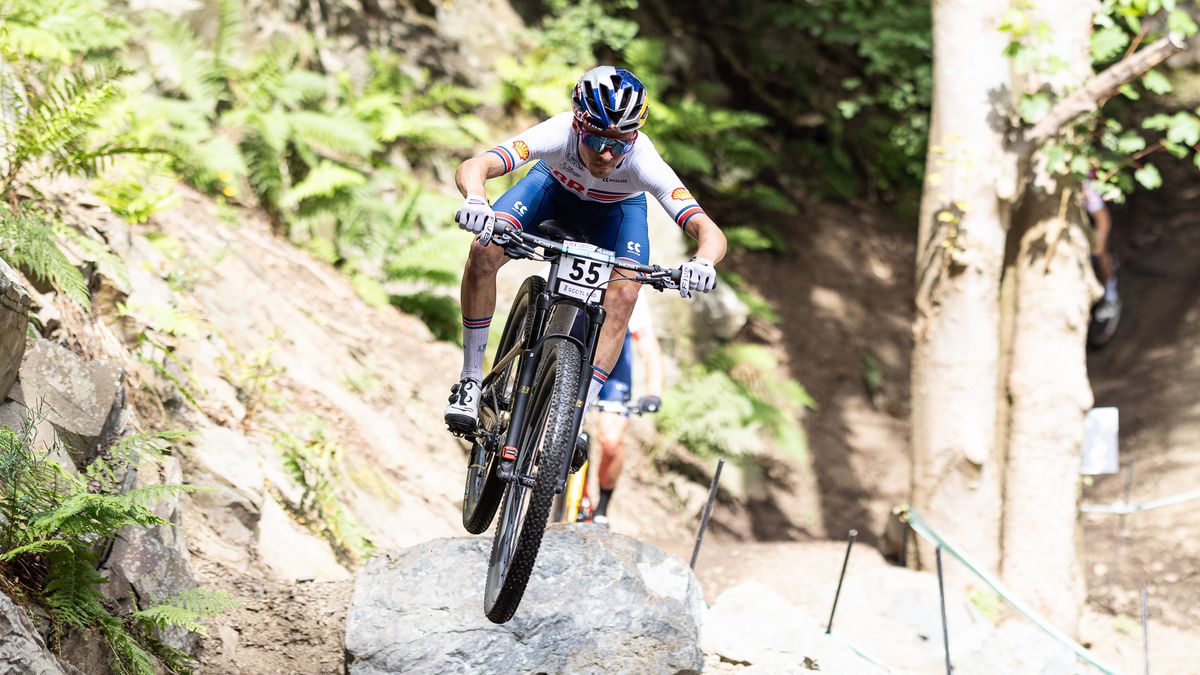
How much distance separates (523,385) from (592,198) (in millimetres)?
1083

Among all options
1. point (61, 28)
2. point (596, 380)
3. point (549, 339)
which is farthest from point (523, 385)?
point (61, 28)

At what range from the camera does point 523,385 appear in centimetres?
491

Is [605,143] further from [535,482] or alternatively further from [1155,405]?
[1155,405]

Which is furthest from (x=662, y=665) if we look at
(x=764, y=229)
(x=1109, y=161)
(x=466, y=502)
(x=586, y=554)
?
(x=764, y=229)

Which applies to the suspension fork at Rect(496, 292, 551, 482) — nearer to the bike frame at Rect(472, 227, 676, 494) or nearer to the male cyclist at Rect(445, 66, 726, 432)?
the bike frame at Rect(472, 227, 676, 494)

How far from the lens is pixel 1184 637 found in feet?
31.9

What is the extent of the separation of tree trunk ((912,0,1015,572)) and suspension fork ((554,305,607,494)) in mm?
5234

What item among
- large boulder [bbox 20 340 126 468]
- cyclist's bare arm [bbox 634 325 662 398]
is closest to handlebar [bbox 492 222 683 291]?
large boulder [bbox 20 340 126 468]

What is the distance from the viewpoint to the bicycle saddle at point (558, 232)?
16.9 ft

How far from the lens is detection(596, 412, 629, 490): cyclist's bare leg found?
774 cm

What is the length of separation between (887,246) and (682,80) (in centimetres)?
455

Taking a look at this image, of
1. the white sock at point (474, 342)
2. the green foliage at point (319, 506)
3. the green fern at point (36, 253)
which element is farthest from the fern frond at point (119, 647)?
the green foliage at point (319, 506)

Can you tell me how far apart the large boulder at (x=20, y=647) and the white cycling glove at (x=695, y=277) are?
280cm

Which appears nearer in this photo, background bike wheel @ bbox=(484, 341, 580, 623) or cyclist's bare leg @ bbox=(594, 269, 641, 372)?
background bike wheel @ bbox=(484, 341, 580, 623)
